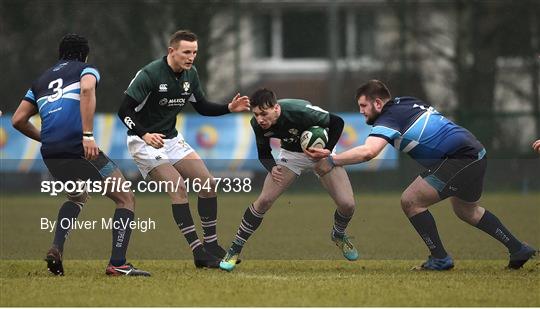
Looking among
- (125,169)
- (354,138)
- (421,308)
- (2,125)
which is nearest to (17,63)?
(2,125)

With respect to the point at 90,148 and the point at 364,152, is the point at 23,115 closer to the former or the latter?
the point at 90,148

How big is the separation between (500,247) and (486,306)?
12.9ft

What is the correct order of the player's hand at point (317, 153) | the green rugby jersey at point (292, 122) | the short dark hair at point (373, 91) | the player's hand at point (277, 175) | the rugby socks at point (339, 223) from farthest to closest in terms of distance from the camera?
1. the rugby socks at point (339, 223)
2. the player's hand at point (277, 175)
3. the green rugby jersey at point (292, 122)
4. the short dark hair at point (373, 91)
5. the player's hand at point (317, 153)

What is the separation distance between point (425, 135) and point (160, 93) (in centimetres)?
252

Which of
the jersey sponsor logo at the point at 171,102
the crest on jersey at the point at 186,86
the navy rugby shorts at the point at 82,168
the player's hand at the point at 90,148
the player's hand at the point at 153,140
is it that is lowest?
the navy rugby shorts at the point at 82,168

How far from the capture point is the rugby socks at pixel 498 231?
10094 mm

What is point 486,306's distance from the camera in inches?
298

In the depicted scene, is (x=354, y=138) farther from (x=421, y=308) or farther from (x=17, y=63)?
(x=421, y=308)

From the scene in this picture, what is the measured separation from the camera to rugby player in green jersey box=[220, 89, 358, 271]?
→ 9828 millimetres

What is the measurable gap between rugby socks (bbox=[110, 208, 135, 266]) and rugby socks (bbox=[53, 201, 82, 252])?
1.49ft

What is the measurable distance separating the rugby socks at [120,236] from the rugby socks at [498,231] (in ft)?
11.0

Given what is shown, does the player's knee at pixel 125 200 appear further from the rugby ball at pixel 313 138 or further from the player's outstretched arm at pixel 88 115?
the rugby ball at pixel 313 138

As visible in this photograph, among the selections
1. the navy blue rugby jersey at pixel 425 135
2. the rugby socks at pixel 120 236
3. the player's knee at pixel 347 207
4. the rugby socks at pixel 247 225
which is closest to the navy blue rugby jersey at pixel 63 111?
the rugby socks at pixel 120 236

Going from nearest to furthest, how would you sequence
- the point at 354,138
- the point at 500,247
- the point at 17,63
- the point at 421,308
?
1. the point at 421,308
2. the point at 500,247
3. the point at 354,138
4. the point at 17,63
